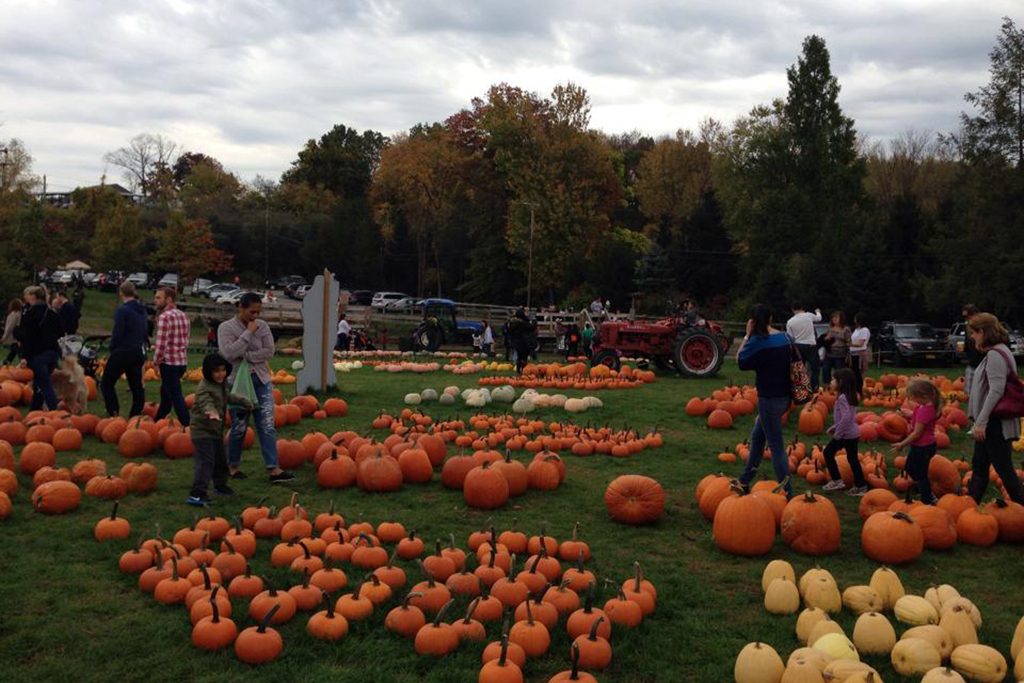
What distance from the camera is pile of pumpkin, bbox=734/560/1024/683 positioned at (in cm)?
413

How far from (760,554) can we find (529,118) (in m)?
49.8

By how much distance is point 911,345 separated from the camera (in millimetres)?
26922

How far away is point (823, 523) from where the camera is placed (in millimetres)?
6438

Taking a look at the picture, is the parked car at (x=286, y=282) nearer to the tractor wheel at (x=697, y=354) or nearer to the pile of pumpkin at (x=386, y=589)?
the tractor wheel at (x=697, y=354)

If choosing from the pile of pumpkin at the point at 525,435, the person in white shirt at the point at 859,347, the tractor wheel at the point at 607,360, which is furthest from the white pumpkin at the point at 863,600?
the tractor wheel at the point at 607,360

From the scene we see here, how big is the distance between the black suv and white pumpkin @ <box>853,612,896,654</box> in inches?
963

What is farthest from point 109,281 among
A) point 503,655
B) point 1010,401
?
point 503,655

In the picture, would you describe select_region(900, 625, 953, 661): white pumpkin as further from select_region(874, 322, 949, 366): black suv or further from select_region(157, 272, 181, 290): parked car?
select_region(157, 272, 181, 290): parked car

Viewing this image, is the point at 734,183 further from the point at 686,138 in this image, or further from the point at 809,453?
the point at 809,453

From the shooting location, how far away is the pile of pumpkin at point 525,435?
10.4m

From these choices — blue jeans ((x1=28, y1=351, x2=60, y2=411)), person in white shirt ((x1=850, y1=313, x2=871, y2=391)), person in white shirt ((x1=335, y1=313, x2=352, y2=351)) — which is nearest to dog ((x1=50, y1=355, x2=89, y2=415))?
blue jeans ((x1=28, y1=351, x2=60, y2=411))

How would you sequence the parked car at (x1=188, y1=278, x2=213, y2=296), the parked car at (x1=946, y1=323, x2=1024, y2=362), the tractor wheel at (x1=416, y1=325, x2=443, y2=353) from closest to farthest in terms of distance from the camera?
the parked car at (x1=946, y1=323, x2=1024, y2=362), the tractor wheel at (x1=416, y1=325, x2=443, y2=353), the parked car at (x1=188, y1=278, x2=213, y2=296)

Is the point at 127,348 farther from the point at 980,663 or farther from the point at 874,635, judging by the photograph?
the point at 980,663

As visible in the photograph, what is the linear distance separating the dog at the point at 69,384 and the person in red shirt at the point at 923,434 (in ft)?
33.8
